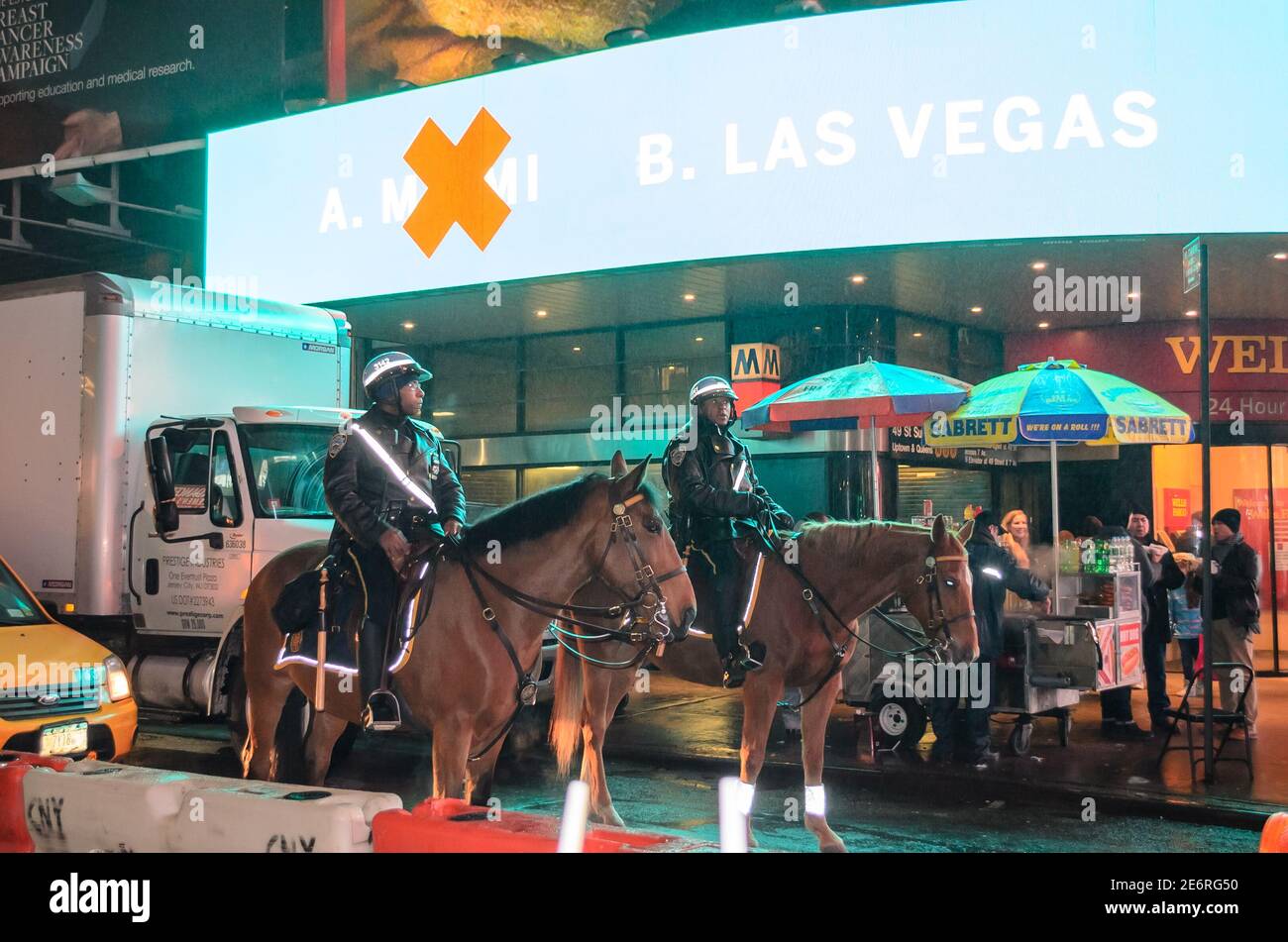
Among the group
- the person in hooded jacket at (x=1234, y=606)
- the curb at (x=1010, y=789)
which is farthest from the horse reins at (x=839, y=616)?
the person in hooded jacket at (x=1234, y=606)

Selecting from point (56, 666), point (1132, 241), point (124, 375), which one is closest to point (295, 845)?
point (56, 666)

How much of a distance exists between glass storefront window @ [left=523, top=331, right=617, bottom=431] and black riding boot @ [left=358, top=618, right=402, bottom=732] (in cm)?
1190

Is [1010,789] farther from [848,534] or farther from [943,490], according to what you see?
[943,490]

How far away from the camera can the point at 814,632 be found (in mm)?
7457

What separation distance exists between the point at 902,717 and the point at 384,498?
628 cm

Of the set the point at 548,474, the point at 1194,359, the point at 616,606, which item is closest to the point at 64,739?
the point at 616,606

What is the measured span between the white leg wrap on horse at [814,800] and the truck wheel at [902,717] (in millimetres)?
3871

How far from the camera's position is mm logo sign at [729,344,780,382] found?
16.2m

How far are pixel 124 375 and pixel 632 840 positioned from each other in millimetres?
7447

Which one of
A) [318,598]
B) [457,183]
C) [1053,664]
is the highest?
[457,183]

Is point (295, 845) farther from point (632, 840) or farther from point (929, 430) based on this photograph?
point (929, 430)

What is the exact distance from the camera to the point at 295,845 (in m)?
4.81

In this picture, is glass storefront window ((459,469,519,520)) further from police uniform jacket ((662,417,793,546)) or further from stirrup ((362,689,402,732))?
stirrup ((362,689,402,732))

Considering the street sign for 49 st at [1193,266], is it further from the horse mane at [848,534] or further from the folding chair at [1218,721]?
the horse mane at [848,534]
